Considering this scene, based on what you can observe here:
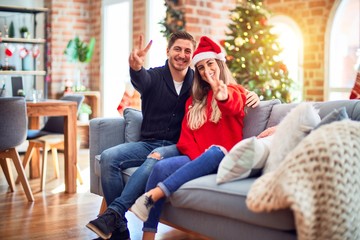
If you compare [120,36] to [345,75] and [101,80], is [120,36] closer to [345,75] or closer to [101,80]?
[101,80]

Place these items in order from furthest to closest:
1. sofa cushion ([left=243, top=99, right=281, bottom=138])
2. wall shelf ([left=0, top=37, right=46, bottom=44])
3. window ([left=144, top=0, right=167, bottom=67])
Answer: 1. wall shelf ([left=0, top=37, right=46, bottom=44])
2. window ([left=144, top=0, right=167, bottom=67])
3. sofa cushion ([left=243, top=99, right=281, bottom=138])

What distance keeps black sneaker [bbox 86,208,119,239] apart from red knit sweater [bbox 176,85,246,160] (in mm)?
537

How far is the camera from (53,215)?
3816 mm

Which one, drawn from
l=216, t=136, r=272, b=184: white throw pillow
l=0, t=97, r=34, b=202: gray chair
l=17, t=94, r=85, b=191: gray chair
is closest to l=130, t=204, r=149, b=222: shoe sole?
l=216, t=136, r=272, b=184: white throw pillow

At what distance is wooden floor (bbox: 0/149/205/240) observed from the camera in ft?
11.0

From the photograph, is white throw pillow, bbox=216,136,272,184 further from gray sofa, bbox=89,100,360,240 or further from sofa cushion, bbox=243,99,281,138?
sofa cushion, bbox=243,99,281,138

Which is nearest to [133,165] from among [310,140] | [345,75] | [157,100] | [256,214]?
[157,100]

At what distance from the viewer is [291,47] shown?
635 centimetres

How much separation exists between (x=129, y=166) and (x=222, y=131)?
649 mm

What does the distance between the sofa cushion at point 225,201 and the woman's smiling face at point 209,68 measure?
69 centimetres

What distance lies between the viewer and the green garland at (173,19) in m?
5.48

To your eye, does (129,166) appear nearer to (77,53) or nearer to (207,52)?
(207,52)

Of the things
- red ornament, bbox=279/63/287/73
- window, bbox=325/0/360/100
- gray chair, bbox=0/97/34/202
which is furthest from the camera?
window, bbox=325/0/360/100

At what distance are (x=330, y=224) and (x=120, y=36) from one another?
5907 mm
